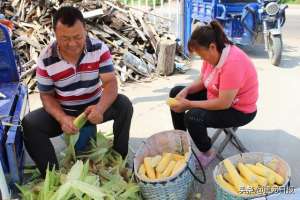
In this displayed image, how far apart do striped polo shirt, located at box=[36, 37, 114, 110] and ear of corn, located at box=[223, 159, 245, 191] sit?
4.33 ft

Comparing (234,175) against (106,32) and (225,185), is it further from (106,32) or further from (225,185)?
(106,32)

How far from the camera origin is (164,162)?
341 cm

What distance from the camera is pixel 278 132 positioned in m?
4.62

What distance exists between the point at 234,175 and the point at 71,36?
66.6 inches

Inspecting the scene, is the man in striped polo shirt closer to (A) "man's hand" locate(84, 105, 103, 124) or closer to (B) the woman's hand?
(A) "man's hand" locate(84, 105, 103, 124)

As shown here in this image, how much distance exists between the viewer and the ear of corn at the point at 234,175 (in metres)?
3.00

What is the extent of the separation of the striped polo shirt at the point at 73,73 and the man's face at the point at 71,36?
173 mm

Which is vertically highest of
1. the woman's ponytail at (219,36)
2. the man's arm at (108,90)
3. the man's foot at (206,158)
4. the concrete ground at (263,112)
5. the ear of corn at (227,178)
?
the woman's ponytail at (219,36)

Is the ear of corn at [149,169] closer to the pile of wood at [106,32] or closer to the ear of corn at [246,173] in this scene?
the ear of corn at [246,173]

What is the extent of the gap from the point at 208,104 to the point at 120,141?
3.03 feet

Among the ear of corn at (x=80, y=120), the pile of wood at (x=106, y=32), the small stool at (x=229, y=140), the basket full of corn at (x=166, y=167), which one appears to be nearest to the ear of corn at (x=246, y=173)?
the basket full of corn at (x=166, y=167)

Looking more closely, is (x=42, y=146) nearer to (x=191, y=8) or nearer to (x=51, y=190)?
(x=51, y=190)

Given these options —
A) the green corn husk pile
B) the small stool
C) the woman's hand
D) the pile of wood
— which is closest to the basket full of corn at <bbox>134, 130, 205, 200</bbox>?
the green corn husk pile

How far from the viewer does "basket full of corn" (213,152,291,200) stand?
2.89 meters
